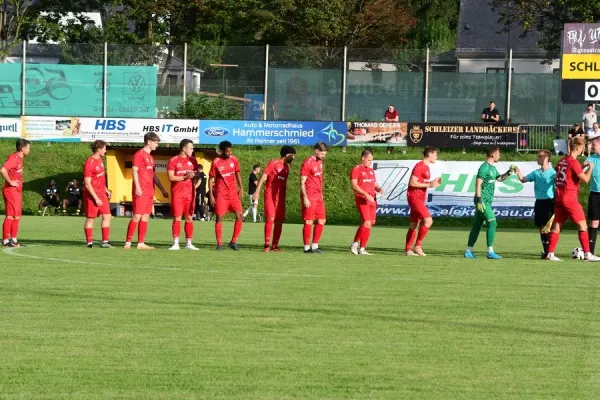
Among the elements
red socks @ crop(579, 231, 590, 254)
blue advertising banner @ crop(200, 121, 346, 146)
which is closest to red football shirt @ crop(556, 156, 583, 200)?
red socks @ crop(579, 231, 590, 254)

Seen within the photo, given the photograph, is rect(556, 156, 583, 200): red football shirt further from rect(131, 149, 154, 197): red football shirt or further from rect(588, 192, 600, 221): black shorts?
rect(131, 149, 154, 197): red football shirt

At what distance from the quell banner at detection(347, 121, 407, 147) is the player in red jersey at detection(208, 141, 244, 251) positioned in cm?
1928

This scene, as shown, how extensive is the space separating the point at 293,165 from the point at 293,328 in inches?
1197

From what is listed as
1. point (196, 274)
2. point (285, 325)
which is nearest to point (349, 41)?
point (196, 274)

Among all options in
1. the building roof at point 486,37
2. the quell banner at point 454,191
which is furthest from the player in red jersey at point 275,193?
the building roof at point 486,37

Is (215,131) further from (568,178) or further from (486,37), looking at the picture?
(486,37)

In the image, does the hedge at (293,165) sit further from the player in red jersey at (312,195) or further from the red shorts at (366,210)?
the red shorts at (366,210)

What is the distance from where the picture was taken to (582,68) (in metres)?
34.8

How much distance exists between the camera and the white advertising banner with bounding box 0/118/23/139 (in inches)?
1585

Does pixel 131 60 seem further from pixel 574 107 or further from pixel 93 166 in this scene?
pixel 93 166

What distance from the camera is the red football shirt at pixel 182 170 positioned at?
66.3ft

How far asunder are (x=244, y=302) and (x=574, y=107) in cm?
3091

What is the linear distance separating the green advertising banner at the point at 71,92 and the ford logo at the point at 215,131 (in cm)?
227

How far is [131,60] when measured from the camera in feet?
137
